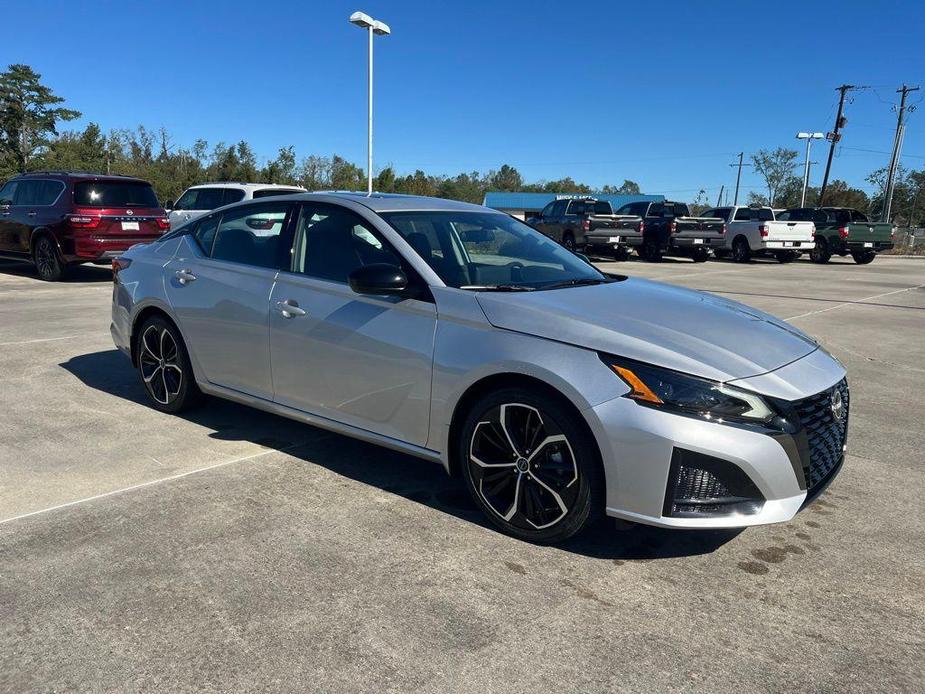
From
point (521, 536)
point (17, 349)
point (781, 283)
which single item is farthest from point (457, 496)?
point (781, 283)

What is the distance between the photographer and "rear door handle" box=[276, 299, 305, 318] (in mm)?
4066

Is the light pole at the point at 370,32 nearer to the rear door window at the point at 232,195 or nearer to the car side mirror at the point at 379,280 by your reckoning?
the rear door window at the point at 232,195

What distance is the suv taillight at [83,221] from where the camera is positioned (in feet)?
39.9

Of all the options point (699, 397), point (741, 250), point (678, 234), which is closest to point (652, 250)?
point (678, 234)

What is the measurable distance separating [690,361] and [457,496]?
4.95 ft

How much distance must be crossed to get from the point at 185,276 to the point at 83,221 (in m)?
8.85

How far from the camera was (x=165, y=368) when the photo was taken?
5082 mm

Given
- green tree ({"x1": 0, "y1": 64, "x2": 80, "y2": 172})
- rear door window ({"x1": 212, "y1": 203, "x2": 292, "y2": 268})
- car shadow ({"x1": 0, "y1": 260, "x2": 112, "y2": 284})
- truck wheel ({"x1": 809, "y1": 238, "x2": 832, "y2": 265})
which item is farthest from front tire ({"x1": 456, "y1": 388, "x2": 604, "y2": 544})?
green tree ({"x1": 0, "y1": 64, "x2": 80, "y2": 172})

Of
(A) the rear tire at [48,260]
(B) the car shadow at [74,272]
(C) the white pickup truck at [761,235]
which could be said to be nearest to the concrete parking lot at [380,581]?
(A) the rear tire at [48,260]

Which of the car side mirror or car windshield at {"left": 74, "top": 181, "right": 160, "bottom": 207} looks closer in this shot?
the car side mirror

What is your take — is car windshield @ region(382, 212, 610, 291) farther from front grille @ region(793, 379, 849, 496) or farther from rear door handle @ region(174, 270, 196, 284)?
rear door handle @ region(174, 270, 196, 284)

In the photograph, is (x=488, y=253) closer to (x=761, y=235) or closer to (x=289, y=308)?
(x=289, y=308)

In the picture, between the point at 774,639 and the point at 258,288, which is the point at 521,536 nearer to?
the point at 774,639

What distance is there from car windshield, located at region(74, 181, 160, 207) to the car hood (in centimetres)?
1126
